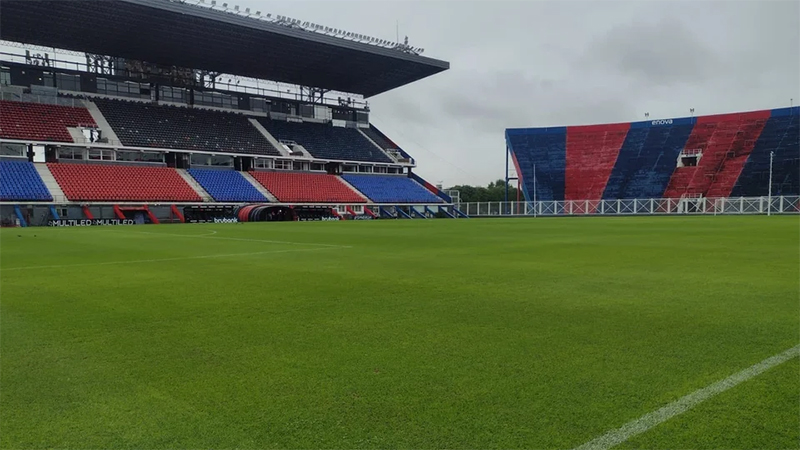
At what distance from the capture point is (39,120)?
130ft

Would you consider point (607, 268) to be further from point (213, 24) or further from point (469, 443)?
point (213, 24)

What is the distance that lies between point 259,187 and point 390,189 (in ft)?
46.6

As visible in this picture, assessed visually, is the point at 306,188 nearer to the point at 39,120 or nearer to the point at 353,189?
the point at 353,189

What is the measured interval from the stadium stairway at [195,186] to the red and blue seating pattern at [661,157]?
36.3 metres

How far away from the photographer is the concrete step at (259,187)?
43750 millimetres

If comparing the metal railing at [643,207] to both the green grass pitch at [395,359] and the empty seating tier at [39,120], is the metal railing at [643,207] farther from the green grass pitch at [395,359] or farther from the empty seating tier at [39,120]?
the green grass pitch at [395,359]

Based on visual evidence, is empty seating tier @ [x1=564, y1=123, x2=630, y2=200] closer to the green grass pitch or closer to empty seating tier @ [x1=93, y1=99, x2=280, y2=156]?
empty seating tier @ [x1=93, y1=99, x2=280, y2=156]

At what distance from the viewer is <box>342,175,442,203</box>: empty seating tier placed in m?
50.7

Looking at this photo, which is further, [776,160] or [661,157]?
[661,157]

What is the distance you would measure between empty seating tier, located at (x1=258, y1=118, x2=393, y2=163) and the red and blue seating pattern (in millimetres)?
18517

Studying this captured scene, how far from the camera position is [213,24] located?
3722 centimetres

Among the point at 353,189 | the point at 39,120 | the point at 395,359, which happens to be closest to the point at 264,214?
the point at 353,189

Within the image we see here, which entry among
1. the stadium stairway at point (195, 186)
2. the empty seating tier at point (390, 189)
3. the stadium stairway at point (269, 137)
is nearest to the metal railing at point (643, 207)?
the empty seating tier at point (390, 189)

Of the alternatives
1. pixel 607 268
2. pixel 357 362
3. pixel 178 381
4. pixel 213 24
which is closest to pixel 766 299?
pixel 607 268
